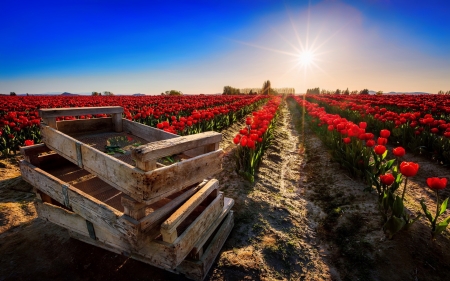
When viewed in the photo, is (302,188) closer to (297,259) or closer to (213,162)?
(297,259)

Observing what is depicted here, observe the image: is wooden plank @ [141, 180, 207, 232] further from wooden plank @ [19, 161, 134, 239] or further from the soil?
the soil

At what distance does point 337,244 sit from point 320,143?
621 cm

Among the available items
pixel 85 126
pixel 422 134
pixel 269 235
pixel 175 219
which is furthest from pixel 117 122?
pixel 422 134

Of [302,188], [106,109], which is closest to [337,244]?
[302,188]

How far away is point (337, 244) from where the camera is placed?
10.2ft

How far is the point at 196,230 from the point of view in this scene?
2.29 meters

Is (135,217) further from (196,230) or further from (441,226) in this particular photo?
(441,226)

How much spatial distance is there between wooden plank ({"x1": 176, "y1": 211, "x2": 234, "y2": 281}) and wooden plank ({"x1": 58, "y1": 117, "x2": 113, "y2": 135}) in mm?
2714

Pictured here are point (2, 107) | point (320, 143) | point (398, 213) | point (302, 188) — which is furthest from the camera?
point (2, 107)

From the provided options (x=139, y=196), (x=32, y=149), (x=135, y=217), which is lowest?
(x=135, y=217)

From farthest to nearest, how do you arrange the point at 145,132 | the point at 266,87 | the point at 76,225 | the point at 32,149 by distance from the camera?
1. the point at 266,87
2. the point at 145,132
3. the point at 32,149
4. the point at 76,225

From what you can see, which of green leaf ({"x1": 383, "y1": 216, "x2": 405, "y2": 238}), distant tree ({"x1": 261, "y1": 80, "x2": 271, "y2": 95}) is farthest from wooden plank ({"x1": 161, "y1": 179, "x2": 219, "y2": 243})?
distant tree ({"x1": 261, "y1": 80, "x2": 271, "y2": 95})

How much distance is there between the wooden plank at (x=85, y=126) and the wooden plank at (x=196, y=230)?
255 cm

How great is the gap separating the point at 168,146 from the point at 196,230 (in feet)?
3.31
